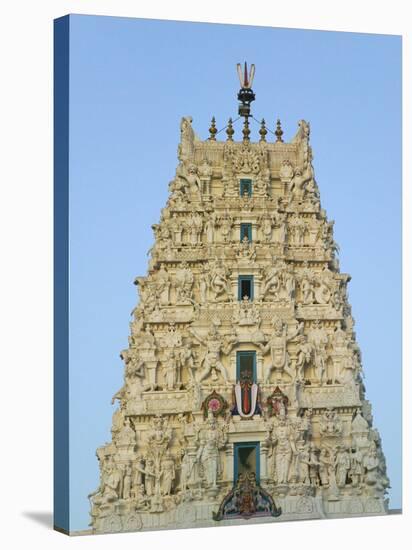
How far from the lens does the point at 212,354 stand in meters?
25.5

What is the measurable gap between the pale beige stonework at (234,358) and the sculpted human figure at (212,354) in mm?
20

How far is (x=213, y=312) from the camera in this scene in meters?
25.7

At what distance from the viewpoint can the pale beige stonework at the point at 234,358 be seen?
25.1 metres

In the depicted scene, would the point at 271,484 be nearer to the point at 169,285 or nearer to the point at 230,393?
the point at 230,393

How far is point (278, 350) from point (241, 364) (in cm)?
57

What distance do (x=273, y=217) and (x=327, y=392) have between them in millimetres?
2670

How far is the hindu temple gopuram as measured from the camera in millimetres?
25156

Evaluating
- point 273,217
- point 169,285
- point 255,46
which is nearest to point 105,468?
point 169,285

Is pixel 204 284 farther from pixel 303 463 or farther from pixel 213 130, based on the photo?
pixel 303 463

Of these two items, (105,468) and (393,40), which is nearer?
(105,468)

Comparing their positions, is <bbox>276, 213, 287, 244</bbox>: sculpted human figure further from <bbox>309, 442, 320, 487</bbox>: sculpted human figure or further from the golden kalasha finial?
<bbox>309, 442, 320, 487</bbox>: sculpted human figure

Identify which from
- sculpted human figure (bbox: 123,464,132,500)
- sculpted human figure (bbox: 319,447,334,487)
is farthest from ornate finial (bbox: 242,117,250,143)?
sculpted human figure (bbox: 123,464,132,500)

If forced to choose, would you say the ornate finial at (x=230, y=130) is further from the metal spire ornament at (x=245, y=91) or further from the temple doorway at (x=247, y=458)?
the temple doorway at (x=247, y=458)

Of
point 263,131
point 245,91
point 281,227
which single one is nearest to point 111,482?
point 281,227
